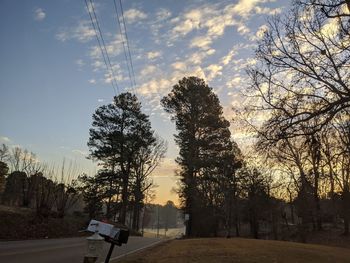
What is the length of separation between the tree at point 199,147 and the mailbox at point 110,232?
4249 centimetres

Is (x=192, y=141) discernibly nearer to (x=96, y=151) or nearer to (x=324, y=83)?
(x=96, y=151)

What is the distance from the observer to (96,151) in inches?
2124

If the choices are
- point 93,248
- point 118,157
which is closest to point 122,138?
point 118,157

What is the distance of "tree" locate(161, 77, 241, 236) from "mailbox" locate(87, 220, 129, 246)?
42.5 m

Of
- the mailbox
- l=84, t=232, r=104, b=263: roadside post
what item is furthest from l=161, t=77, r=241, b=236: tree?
the mailbox

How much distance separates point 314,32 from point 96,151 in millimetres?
40049

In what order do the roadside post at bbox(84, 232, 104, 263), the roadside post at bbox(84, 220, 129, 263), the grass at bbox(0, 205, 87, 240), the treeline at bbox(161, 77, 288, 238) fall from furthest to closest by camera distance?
the treeline at bbox(161, 77, 288, 238), the grass at bbox(0, 205, 87, 240), the roadside post at bbox(84, 232, 104, 263), the roadside post at bbox(84, 220, 129, 263)

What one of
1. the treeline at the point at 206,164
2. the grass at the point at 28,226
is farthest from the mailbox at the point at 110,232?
the treeline at the point at 206,164

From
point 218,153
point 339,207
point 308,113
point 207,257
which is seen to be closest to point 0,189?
point 218,153

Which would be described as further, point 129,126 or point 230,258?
point 129,126

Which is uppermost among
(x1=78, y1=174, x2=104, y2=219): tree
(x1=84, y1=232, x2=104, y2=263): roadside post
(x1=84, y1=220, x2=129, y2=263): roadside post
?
(x1=78, y1=174, x2=104, y2=219): tree

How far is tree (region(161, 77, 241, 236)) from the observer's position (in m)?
50.2

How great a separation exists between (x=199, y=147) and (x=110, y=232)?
145 feet

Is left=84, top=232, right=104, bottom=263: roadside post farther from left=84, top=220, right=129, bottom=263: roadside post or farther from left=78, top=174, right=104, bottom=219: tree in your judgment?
left=78, top=174, right=104, bottom=219: tree
